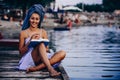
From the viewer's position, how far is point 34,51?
7.19 meters

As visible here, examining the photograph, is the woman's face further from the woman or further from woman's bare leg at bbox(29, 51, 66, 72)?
woman's bare leg at bbox(29, 51, 66, 72)

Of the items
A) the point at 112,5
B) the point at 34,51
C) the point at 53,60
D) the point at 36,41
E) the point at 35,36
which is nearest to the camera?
the point at 36,41

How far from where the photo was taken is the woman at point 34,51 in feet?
23.2

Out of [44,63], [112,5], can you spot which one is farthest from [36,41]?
[112,5]

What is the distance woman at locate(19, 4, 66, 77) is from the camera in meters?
7.08

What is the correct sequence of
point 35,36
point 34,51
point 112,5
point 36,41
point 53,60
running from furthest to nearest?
point 112,5 → point 53,60 → point 34,51 → point 35,36 → point 36,41

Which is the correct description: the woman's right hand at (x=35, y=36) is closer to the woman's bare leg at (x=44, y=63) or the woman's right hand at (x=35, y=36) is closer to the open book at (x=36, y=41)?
the open book at (x=36, y=41)

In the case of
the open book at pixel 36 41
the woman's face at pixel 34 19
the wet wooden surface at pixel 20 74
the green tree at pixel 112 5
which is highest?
the woman's face at pixel 34 19

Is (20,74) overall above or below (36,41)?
below

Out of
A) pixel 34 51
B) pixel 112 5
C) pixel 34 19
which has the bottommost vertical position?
pixel 112 5

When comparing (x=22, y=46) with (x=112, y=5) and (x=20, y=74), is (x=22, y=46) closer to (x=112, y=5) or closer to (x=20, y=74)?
(x=20, y=74)

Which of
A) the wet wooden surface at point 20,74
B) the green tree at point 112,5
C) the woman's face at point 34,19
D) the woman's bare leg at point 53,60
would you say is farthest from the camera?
the green tree at point 112,5

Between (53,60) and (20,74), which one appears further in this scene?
(53,60)

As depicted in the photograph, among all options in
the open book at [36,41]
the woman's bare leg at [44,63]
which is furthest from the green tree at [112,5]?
the open book at [36,41]
